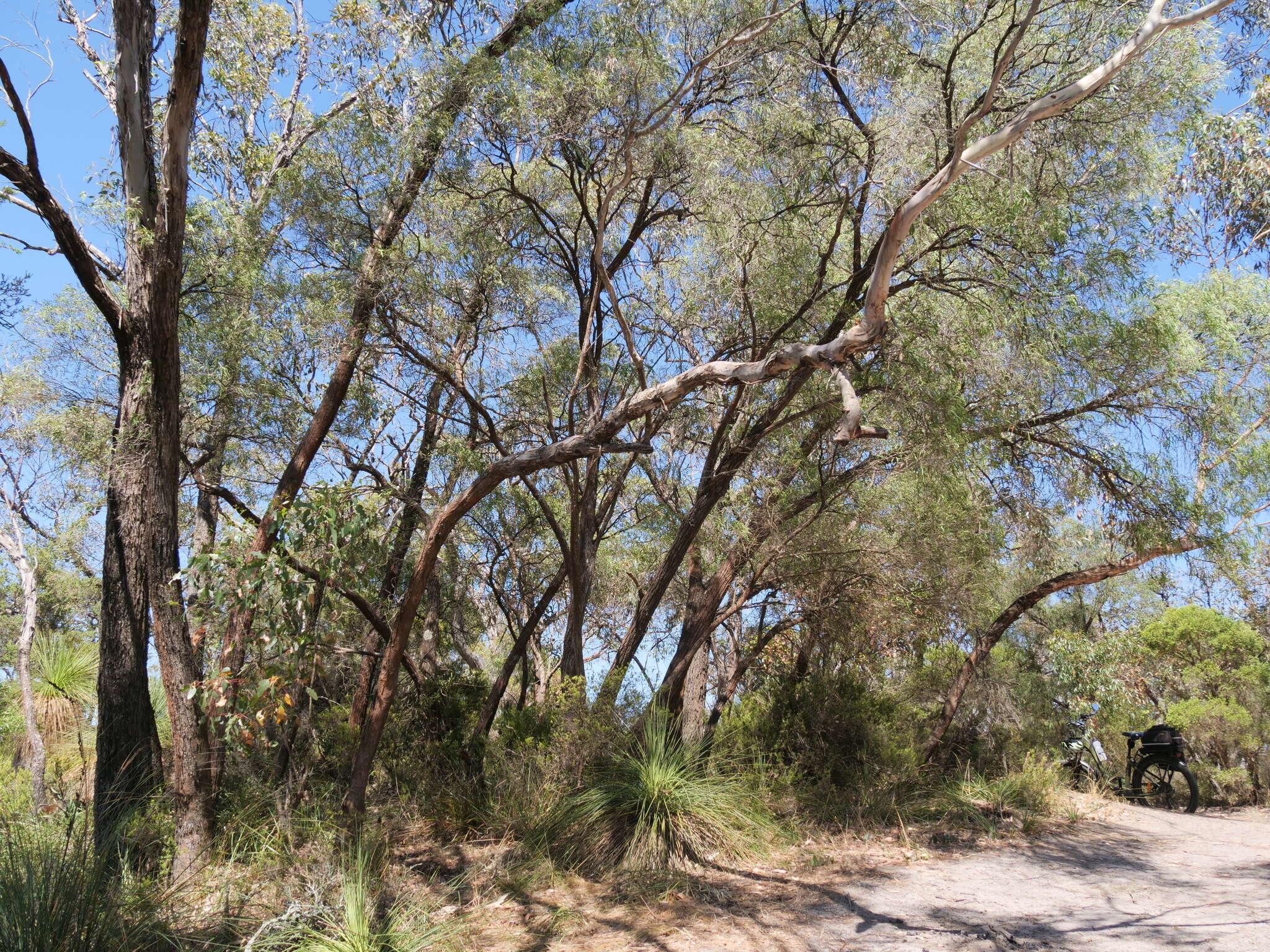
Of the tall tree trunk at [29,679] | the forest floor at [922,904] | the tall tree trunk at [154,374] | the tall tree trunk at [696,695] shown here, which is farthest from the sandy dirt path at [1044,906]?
the tall tree trunk at [29,679]

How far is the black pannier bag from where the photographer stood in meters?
10.4

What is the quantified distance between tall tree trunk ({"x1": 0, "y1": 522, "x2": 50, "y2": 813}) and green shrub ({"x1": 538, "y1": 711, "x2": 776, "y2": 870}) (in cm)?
376

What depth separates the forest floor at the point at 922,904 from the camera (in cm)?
512

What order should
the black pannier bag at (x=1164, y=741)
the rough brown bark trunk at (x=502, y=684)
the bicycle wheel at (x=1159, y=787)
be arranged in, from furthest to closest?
the bicycle wheel at (x=1159, y=787) < the black pannier bag at (x=1164, y=741) < the rough brown bark trunk at (x=502, y=684)

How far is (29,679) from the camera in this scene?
874 centimetres

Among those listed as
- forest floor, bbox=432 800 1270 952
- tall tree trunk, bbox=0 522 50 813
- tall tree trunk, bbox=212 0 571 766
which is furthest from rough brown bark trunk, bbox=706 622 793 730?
tall tree trunk, bbox=0 522 50 813

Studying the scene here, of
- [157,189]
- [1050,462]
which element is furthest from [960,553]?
[157,189]

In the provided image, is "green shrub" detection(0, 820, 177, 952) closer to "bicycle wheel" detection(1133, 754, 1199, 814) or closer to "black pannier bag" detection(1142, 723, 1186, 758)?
"black pannier bag" detection(1142, 723, 1186, 758)

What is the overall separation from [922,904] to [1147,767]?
6.83 metres

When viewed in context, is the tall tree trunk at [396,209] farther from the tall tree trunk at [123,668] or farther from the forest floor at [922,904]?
the forest floor at [922,904]

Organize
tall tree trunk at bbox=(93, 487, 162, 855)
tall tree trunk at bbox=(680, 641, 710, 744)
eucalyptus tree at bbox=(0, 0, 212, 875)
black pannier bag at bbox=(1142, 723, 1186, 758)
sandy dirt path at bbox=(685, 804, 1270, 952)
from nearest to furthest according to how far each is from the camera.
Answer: sandy dirt path at bbox=(685, 804, 1270, 952) < eucalyptus tree at bbox=(0, 0, 212, 875) < tall tree trunk at bbox=(93, 487, 162, 855) < black pannier bag at bbox=(1142, 723, 1186, 758) < tall tree trunk at bbox=(680, 641, 710, 744)

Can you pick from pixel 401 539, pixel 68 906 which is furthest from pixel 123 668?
pixel 401 539

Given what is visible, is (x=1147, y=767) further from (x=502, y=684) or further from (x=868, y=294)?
(x=868, y=294)

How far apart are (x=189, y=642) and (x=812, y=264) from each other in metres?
6.58
